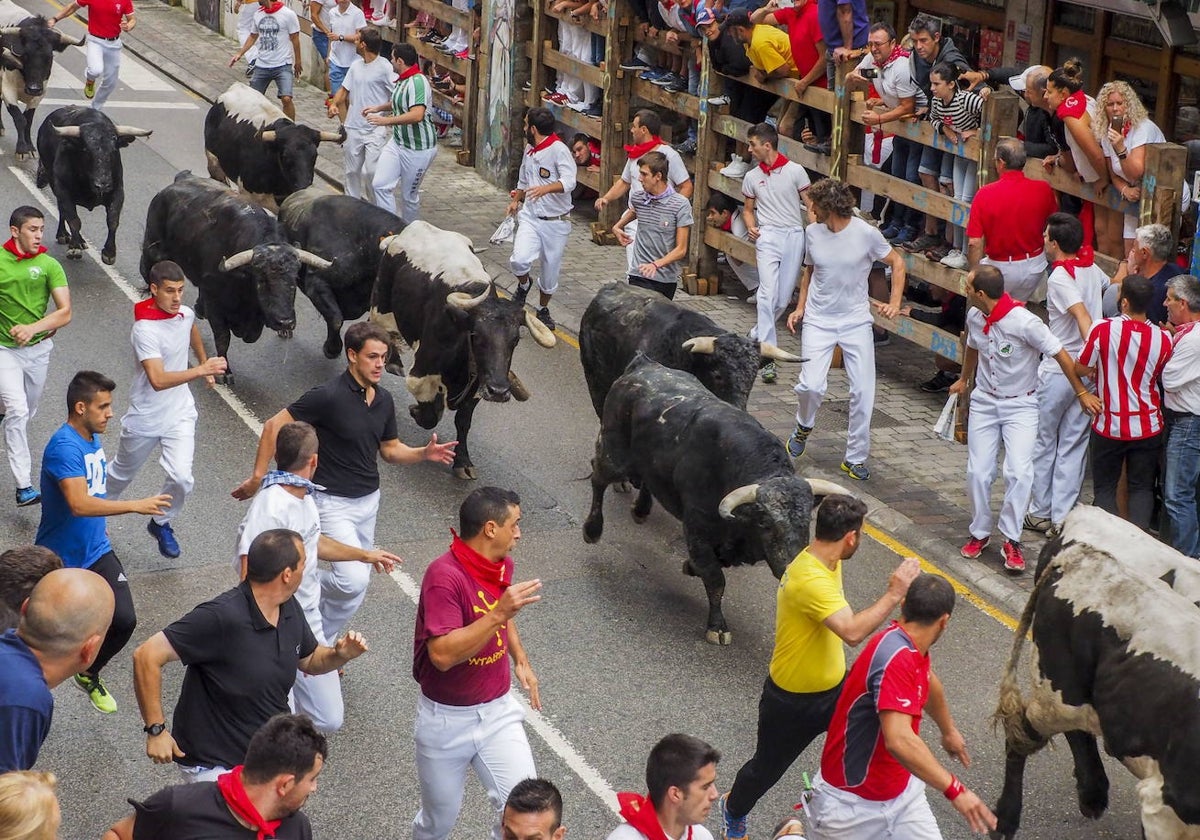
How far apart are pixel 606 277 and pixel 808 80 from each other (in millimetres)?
3334

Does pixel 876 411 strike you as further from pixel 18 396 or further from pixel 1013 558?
pixel 18 396

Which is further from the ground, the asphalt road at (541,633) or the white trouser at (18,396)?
the white trouser at (18,396)

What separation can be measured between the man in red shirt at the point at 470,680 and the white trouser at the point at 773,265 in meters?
7.67

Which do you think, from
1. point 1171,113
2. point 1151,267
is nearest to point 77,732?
point 1151,267

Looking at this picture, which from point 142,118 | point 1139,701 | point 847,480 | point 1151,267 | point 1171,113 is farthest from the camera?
point 142,118

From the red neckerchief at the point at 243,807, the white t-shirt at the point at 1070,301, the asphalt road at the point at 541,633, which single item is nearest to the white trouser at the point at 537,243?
the asphalt road at the point at 541,633

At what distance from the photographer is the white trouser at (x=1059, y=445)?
1055 centimetres

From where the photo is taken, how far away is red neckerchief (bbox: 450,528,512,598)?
6.37 metres

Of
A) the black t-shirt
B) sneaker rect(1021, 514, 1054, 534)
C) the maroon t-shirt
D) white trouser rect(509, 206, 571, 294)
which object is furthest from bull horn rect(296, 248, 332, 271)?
the black t-shirt

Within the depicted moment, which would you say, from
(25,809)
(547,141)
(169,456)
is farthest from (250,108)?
(25,809)

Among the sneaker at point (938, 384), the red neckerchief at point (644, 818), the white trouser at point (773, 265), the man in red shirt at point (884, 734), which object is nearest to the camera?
the red neckerchief at point (644, 818)

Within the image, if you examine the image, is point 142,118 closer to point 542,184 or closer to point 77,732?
point 542,184

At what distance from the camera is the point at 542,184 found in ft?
49.5

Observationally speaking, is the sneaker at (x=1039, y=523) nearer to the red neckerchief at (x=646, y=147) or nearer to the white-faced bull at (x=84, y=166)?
the red neckerchief at (x=646, y=147)
